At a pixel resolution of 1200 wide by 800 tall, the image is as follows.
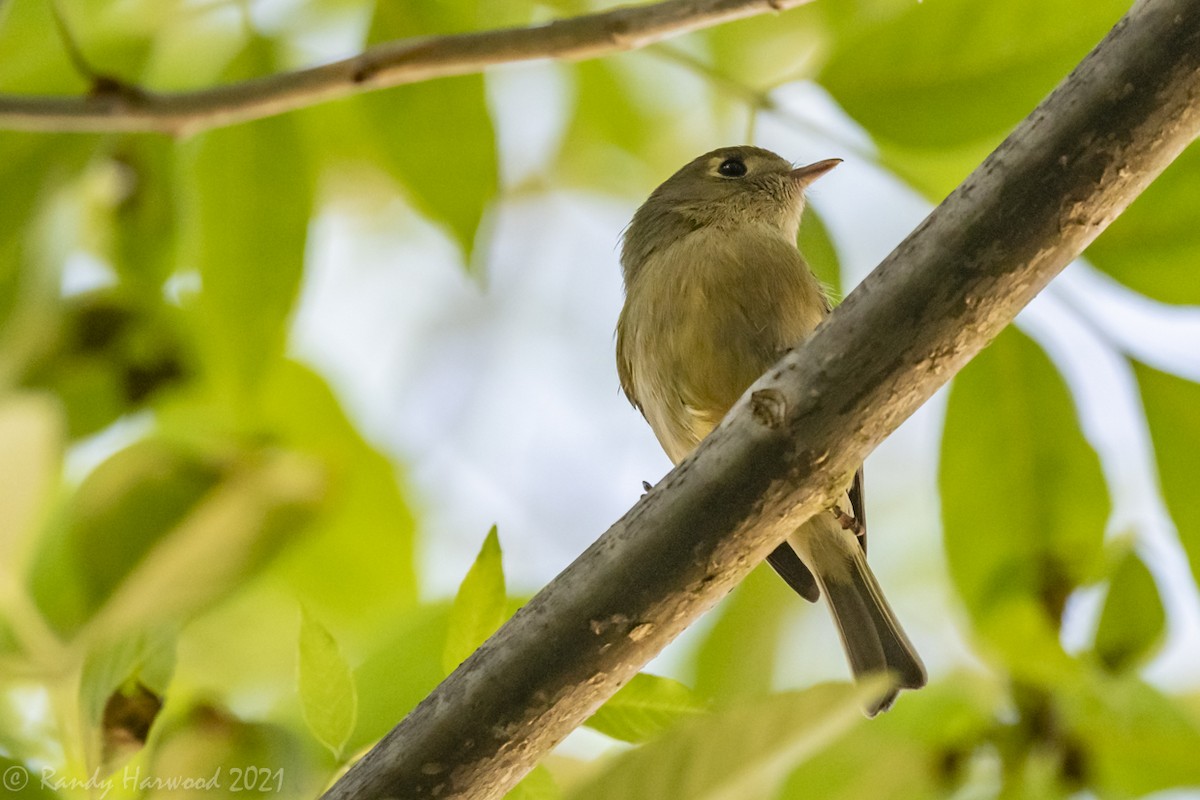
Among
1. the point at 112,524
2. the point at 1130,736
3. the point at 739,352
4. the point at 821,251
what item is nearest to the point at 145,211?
the point at 112,524

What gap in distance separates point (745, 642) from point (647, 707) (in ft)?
3.86

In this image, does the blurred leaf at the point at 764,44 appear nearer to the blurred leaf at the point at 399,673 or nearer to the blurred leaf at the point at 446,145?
the blurred leaf at the point at 446,145

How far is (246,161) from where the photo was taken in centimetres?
223

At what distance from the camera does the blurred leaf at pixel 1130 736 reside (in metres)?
1.95

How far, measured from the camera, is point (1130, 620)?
1.98 meters

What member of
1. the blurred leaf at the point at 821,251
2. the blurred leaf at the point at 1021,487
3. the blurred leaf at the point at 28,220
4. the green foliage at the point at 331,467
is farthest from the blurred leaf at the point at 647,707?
the blurred leaf at the point at 28,220

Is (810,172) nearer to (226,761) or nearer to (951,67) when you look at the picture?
(951,67)

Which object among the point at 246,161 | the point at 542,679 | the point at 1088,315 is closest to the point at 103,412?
the point at 246,161

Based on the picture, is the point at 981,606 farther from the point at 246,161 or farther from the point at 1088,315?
the point at 246,161

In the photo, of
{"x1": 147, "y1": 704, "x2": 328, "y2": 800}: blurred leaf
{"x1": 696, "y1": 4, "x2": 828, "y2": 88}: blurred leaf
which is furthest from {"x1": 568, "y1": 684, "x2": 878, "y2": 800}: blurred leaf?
{"x1": 696, "y1": 4, "x2": 828, "y2": 88}: blurred leaf

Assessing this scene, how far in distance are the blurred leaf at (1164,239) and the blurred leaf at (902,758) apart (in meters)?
0.82

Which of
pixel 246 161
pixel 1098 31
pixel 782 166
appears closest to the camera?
pixel 1098 31

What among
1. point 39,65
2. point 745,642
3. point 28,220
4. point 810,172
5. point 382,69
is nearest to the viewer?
point 382,69

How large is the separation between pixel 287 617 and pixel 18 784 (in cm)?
115
